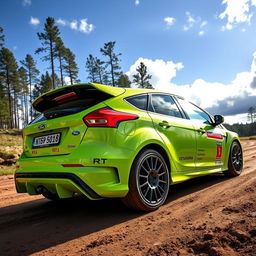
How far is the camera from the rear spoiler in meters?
2.98

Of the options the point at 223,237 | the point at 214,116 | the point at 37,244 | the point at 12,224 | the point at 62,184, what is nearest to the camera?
the point at 223,237

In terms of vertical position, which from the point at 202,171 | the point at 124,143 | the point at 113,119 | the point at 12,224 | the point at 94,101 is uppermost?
the point at 94,101

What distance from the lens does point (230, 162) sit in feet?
16.4

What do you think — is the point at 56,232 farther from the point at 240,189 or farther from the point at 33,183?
the point at 240,189

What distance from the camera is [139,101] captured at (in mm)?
3314

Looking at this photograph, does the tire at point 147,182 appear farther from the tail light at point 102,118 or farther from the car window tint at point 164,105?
the car window tint at point 164,105

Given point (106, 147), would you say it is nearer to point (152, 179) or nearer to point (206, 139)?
point (152, 179)

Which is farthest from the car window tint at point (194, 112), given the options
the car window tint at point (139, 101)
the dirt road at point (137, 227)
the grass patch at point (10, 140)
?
the grass patch at point (10, 140)

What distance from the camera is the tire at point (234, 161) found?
5.00 meters

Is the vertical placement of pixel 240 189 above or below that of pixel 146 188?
below

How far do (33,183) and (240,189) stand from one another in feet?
9.81

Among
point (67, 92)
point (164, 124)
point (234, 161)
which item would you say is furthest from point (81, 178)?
point (234, 161)

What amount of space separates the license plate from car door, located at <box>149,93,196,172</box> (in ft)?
4.18

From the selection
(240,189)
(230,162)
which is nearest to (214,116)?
(230,162)
